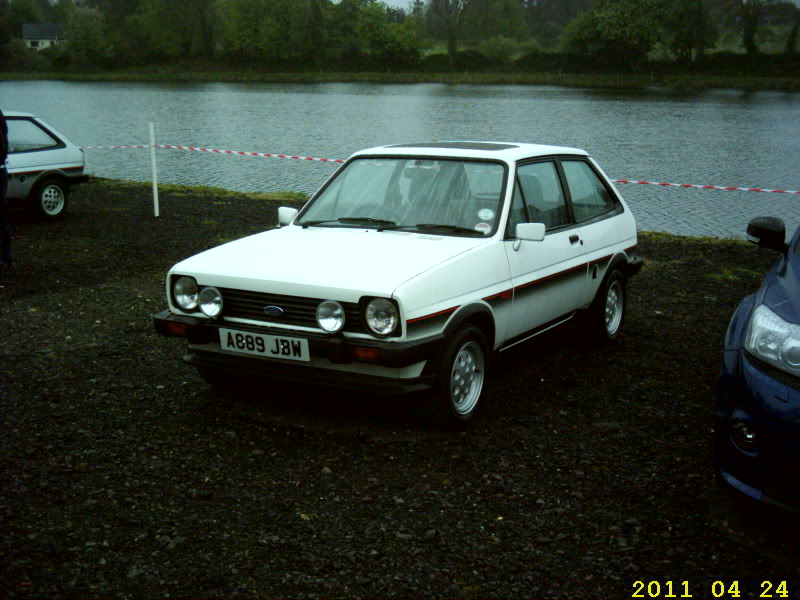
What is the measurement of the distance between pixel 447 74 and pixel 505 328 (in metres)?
98.2

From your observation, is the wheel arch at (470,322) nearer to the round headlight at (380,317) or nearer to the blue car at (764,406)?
the round headlight at (380,317)

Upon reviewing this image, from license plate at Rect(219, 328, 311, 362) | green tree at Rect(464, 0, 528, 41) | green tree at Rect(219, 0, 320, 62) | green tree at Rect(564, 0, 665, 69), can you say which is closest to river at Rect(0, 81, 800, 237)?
license plate at Rect(219, 328, 311, 362)

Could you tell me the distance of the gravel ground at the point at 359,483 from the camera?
3.63 meters

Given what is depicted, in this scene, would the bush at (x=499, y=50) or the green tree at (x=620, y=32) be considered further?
the bush at (x=499, y=50)

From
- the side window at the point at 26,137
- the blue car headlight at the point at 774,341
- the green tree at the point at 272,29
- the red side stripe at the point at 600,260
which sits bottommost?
the red side stripe at the point at 600,260

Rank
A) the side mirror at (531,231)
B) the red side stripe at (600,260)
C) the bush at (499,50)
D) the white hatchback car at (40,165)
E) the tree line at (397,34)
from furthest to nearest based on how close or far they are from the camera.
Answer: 1. the bush at (499,50)
2. the tree line at (397,34)
3. the white hatchback car at (40,165)
4. the red side stripe at (600,260)
5. the side mirror at (531,231)

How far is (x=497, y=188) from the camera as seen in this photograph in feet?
18.8

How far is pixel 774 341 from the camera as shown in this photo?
155 inches

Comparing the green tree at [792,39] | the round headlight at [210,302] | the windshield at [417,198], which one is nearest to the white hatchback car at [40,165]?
the windshield at [417,198]

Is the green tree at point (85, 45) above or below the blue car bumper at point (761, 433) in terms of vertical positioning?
above

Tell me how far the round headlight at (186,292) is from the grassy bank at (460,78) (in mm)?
77960

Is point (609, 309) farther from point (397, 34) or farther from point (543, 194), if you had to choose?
point (397, 34)

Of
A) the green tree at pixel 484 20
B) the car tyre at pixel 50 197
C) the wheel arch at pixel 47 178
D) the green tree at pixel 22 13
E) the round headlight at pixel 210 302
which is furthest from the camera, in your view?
the green tree at pixel 22 13

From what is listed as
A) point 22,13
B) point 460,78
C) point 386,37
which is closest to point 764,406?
point 460,78
